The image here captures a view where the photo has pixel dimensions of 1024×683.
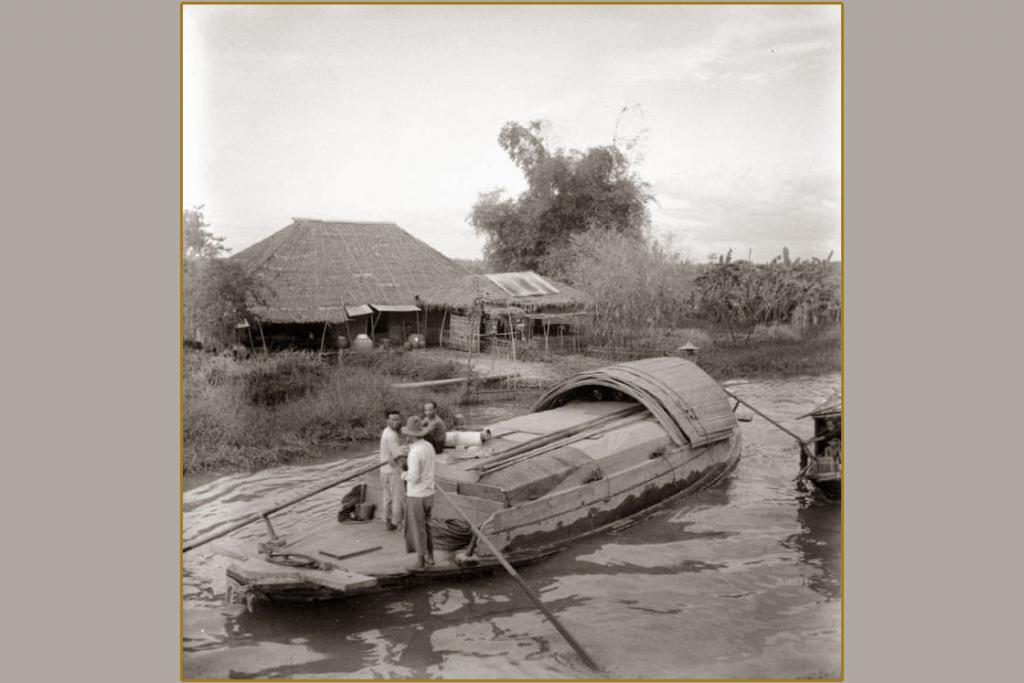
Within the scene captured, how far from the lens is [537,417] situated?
9.55m

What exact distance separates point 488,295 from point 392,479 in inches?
313

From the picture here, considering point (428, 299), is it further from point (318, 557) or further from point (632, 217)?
point (318, 557)

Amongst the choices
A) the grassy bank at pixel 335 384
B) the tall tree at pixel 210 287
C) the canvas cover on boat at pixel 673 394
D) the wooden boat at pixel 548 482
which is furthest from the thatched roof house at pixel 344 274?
the canvas cover on boat at pixel 673 394

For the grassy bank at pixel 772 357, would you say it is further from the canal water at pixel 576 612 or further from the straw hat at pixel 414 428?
the straw hat at pixel 414 428

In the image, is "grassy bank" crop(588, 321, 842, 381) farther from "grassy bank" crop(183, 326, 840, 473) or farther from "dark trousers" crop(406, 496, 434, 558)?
"dark trousers" crop(406, 496, 434, 558)

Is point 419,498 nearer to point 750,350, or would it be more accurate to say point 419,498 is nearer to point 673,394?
point 673,394

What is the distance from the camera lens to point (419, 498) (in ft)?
21.8

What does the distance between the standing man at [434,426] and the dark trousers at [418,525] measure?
88 centimetres

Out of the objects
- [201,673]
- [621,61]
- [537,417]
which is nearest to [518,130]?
[621,61]

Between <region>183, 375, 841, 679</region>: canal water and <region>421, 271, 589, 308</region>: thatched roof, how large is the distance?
6.11 metres

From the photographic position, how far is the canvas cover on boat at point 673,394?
31.2 feet

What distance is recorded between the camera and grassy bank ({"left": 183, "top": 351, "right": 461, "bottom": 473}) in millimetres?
6836

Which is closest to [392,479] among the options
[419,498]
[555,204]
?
[419,498]

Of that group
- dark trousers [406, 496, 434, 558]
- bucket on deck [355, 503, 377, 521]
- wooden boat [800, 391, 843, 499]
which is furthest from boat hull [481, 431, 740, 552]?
bucket on deck [355, 503, 377, 521]
